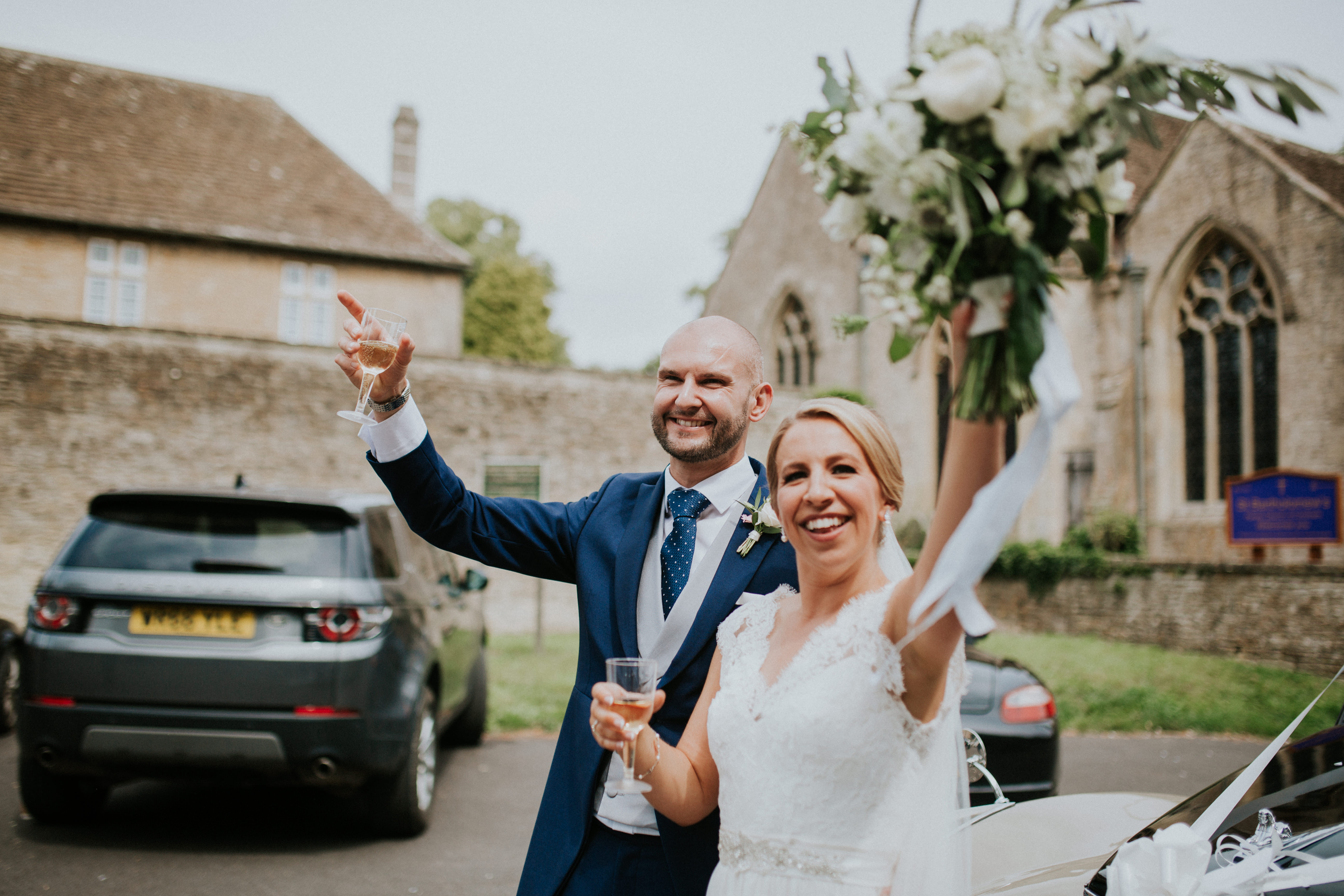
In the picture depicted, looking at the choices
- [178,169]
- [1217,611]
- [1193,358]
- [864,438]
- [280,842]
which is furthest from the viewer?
[178,169]

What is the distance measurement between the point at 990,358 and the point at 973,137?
1.14ft

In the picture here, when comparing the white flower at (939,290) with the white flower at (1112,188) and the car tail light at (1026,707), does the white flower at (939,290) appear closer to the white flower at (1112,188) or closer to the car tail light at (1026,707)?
the white flower at (1112,188)

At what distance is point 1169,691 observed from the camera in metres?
10.2

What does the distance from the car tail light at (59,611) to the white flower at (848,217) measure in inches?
186

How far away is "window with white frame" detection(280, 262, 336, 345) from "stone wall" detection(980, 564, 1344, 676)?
1705 cm

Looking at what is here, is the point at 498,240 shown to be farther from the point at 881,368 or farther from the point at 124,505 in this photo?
the point at 124,505

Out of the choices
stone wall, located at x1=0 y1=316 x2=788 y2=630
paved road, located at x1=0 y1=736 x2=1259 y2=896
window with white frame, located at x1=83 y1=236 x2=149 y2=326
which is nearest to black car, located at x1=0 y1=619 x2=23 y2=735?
paved road, located at x1=0 y1=736 x2=1259 y2=896

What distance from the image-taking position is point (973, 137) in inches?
54.3

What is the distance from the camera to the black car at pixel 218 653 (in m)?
4.48

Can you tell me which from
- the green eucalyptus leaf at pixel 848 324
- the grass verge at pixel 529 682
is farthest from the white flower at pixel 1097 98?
the grass verge at pixel 529 682

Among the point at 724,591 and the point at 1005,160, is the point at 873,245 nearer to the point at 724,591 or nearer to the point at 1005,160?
the point at 1005,160

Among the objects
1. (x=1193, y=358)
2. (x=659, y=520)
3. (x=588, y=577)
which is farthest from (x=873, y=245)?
(x=1193, y=358)

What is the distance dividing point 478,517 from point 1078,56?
1.91 m

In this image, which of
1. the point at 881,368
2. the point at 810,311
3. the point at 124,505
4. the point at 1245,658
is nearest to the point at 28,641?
the point at 124,505
